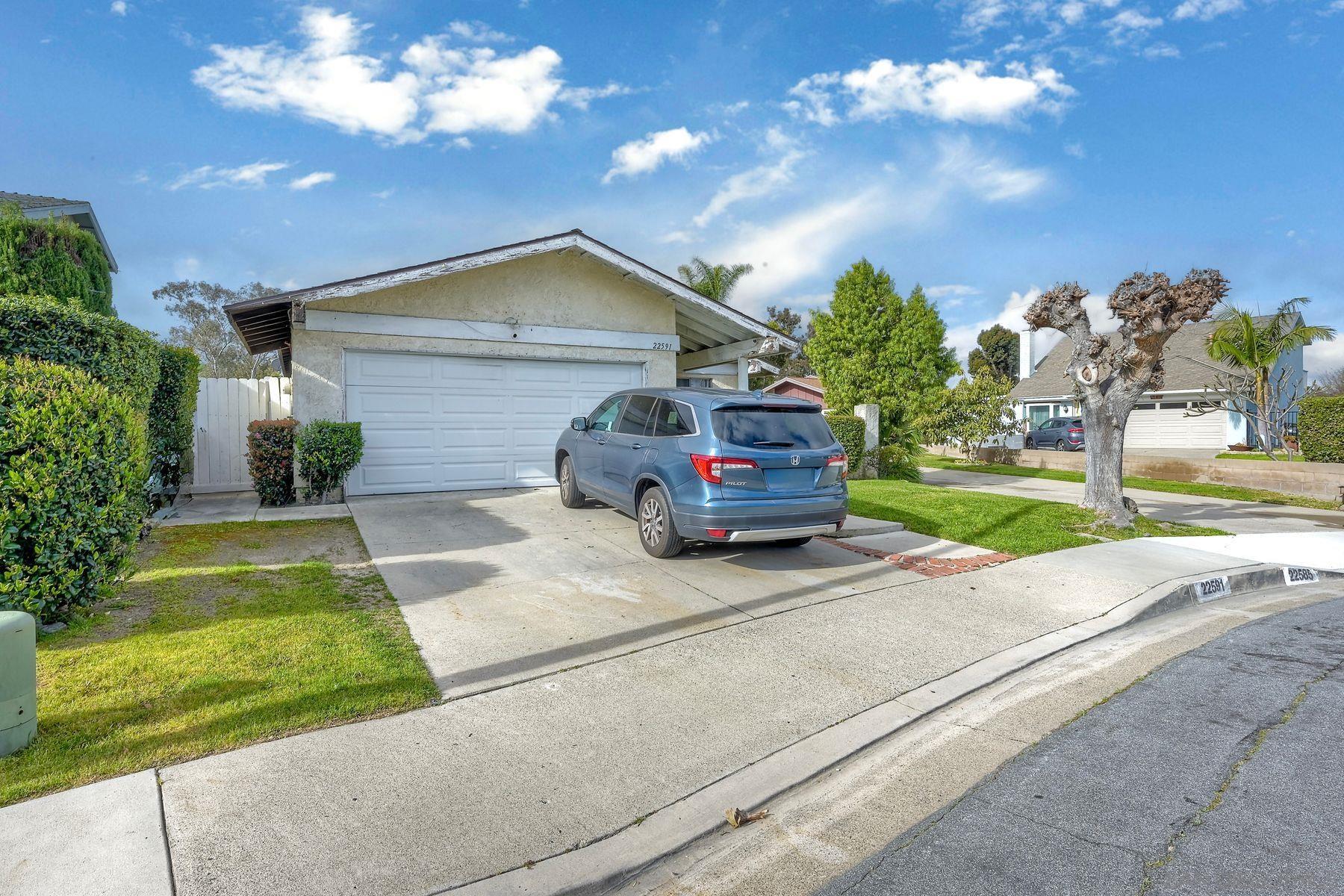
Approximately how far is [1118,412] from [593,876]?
10.0m

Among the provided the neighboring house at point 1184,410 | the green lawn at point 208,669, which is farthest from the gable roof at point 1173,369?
the green lawn at point 208,669

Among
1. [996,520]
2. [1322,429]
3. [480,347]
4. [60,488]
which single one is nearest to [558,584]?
[60,488]

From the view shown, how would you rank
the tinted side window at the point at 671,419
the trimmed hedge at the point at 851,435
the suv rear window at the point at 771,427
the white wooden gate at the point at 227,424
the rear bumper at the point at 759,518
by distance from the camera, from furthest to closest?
the trimmed hedge at the point at 851,435 → the white wooden gate at the point at 227,424 → the tinted side window at the point at 671,419 → the suv rear window at the point at 771,427 → the rear bumper at the point at 759,518

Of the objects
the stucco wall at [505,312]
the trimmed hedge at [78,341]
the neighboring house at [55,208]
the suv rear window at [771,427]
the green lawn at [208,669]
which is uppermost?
the neighboring house at [55,208]

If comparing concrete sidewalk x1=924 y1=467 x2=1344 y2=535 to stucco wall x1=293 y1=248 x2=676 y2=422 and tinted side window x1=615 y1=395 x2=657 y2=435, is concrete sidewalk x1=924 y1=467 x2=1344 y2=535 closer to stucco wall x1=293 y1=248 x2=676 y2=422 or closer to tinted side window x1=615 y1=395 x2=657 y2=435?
stucco wall x1=293 y1=248 x2=676 y2=422

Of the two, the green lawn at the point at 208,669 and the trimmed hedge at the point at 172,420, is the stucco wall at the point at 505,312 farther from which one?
the green lawn at the point at 208,669

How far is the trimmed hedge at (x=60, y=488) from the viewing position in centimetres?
410

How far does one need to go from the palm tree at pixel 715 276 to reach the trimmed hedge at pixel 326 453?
2072 cm

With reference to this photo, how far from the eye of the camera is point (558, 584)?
19.9 feet

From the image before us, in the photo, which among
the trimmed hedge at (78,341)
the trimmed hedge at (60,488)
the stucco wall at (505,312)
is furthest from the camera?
the stucco wall at (505,312)

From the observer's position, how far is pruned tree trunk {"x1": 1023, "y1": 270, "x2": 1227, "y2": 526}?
368 inches

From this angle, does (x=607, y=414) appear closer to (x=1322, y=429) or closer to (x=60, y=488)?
(x=60, y=488)

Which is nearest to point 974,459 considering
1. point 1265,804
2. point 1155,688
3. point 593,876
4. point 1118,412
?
point 1118,412

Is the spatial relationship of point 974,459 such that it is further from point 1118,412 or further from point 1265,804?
point 1265,804
